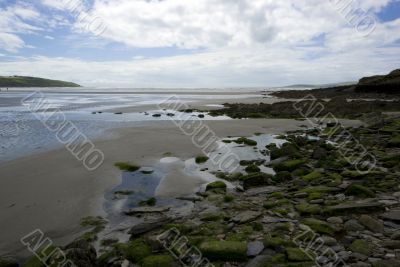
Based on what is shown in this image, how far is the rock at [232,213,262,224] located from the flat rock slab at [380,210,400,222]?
274 centimetres

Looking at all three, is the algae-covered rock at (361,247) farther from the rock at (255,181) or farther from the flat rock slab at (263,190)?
the rock at (255,181)

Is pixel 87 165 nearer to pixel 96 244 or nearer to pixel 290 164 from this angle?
pixel 96 244

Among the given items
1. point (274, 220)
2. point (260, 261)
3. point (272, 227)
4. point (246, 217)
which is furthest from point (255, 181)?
point (260, 261)

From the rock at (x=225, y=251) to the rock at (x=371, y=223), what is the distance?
273 centimetres

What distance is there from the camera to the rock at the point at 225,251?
6.39 meters

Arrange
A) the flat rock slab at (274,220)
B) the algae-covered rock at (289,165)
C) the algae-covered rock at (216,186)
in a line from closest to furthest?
the flat rock slab at (274,220)
the algae-covered rock at (216,186)
the algae-covered rock at (289,165)

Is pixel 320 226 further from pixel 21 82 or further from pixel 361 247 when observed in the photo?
pixel 21 82

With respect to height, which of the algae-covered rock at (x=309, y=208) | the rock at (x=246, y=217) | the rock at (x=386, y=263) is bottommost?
the rock at (x=246, y=217)

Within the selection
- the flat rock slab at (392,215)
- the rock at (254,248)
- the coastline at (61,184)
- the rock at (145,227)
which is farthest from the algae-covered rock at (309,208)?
the coastline at (61,184)

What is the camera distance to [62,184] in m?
11.7

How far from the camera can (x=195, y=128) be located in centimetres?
2494

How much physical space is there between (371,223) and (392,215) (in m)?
0.72

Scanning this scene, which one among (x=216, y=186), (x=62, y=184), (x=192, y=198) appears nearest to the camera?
(x=192, y=198)

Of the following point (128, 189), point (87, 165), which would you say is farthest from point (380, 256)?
point (87, 165)
